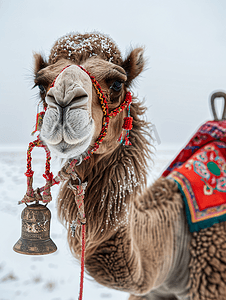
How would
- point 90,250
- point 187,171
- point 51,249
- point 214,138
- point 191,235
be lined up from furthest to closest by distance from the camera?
point 214,138
point 187,171
point 191,235
point 90,250
point 51,249

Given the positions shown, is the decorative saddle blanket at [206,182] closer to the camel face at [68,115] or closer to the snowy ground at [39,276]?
the snowy ground at [39,276]

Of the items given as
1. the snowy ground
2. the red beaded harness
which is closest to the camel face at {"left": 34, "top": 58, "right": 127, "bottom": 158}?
the red beaded harness

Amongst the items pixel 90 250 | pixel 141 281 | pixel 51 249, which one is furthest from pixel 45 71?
pixel 141 281

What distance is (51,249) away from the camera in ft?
3.64

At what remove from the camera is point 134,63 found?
4.63ft

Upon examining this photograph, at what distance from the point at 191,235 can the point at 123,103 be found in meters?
0.96

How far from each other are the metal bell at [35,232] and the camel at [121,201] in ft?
0.77

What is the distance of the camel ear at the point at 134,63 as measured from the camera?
1397 mm

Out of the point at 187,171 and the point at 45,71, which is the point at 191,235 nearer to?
the point at 187,171

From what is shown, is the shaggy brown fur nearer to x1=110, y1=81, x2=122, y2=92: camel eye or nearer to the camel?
the camel

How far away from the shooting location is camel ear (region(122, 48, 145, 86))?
1397 mm

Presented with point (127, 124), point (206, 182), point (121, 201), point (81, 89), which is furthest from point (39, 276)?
point (81, 89)

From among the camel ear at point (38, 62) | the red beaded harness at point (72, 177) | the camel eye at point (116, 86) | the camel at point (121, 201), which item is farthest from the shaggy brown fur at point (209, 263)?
the camel ear at point (38, 62)

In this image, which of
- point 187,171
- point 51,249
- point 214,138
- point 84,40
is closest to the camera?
point 51,249
